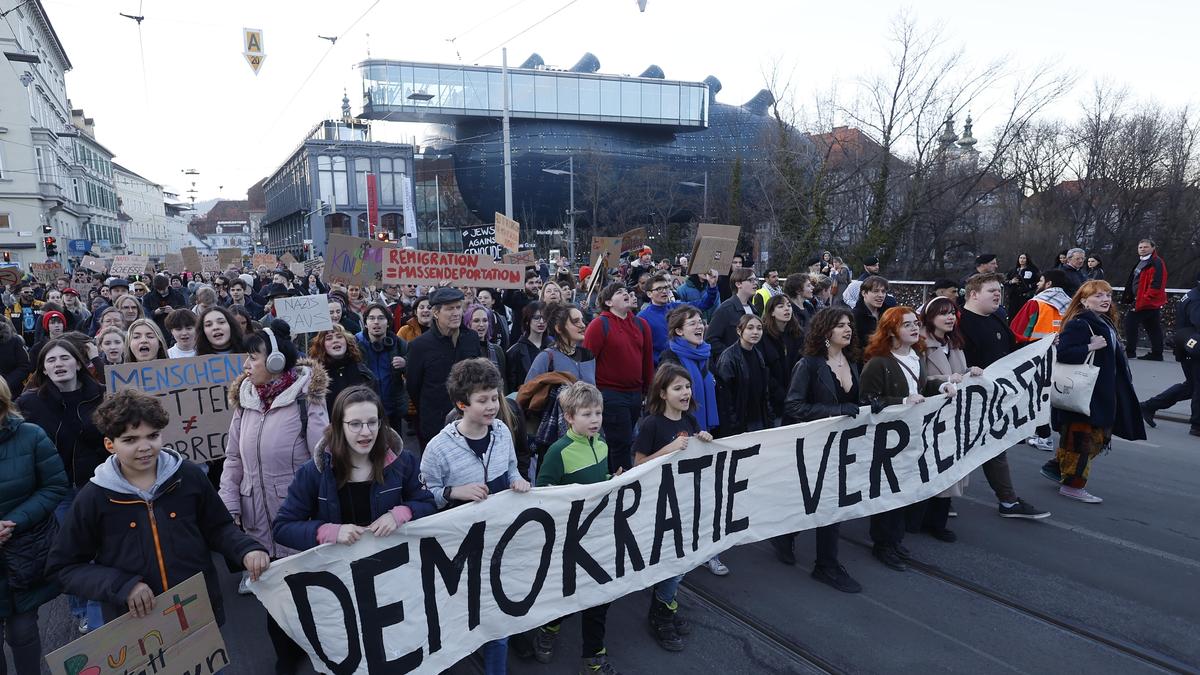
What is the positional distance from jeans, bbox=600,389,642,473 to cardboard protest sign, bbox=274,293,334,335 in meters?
2.27

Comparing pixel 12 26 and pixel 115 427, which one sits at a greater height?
pixel 12 26

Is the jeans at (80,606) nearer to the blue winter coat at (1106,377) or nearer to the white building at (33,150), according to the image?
the blue winter coat at (1106,377)

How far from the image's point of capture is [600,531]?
12.0 feet

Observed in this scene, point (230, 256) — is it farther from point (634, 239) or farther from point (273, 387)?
point (273, 387)

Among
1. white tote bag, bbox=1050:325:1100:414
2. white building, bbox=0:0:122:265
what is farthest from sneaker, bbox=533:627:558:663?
white building, bbox=0:0:122:265

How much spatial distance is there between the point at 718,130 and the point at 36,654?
73557 millimetres

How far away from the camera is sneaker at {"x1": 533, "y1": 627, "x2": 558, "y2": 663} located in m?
3.83

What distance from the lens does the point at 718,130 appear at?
71.8 meters

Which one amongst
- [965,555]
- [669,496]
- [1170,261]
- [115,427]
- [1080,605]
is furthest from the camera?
[1170,261]

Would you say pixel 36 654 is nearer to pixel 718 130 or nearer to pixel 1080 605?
pixel 1080 605

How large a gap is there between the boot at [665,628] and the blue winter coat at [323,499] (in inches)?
61.2

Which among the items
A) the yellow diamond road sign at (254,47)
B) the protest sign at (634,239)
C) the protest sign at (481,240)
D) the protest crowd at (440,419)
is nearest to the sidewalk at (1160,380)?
the protest crowd at (440,419)

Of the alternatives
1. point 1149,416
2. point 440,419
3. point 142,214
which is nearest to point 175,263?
point 440,419

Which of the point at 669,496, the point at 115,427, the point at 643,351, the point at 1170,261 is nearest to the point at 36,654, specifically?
the point at 115,427
